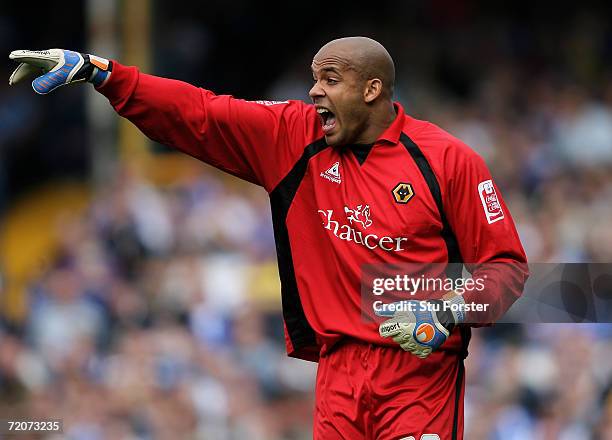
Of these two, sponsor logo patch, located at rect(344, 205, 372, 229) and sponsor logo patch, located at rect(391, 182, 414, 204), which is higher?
sponsor logo patch, located at rect(391, 182, 414, 204)

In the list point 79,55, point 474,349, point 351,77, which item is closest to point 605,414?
point 474,349

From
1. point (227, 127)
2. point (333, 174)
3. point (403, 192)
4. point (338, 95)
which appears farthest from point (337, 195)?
point (227, 127)

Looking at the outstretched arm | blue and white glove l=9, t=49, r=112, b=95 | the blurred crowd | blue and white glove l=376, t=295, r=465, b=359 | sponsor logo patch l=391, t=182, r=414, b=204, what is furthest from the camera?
the blurred crowd

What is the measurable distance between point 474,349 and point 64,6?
30.3 ft

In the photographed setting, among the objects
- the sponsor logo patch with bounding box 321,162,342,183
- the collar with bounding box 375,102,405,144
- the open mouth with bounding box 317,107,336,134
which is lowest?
the sponsor logo patch with bounding box 321,162,342,183

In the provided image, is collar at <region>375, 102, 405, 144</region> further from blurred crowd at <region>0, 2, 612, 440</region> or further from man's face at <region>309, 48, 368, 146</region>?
blurred crowd at <region>0, 2, 612, 440</region>

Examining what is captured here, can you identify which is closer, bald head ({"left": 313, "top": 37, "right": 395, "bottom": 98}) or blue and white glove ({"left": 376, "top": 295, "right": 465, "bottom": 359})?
blue and white glove ({"left": 376, "top": 295, "right": 465, "bottom": 359})

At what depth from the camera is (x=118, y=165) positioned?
1439cm

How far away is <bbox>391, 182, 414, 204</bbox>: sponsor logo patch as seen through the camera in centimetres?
549

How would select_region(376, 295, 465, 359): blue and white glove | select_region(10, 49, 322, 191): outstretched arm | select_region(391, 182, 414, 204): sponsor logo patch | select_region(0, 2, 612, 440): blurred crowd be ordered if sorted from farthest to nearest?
select_region(0, 2, 612, 440): blurred crowd → select_region(10, 49, 322, 191): outstretched arm → select_region(391, 182, 414, 204): sponsor logo patch → select_region(376, 295, 465, 359): blue and white glove

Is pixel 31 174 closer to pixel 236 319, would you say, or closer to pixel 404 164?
pixel 236 319

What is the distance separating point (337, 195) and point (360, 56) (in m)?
0.61

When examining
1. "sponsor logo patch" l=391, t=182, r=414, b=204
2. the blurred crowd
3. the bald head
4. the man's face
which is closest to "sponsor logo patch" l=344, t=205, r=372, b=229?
"sponsor logo patch" l=391, t=182, r=414, b=204

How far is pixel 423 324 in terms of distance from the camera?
5.28 meters
